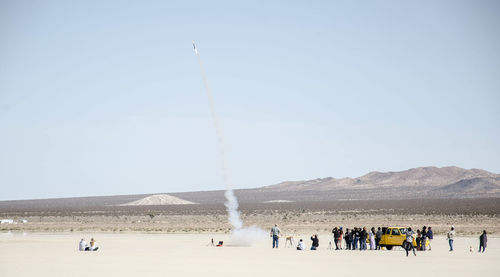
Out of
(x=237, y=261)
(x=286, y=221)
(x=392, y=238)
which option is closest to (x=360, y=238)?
(x=392, y=238)

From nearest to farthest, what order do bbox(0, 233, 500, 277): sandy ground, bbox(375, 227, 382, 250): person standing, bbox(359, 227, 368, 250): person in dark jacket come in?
bbox(0, 233, 500, 277): sandy ground < bbox(359, 227, 368, 250): person in dark jacket < bbox(375, 227, 382, 250): person standing

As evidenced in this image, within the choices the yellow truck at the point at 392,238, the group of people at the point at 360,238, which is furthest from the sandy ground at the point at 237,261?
the group of people at the point at 360,238

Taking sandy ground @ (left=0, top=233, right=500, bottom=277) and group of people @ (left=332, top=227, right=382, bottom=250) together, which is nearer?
sandy ground @ (left=0, top=233, right=500, bottom=277)

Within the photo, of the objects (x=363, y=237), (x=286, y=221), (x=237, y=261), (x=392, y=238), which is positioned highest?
(x=286, y=221)

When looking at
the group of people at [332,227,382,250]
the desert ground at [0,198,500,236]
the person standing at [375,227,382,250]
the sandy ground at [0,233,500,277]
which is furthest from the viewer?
the desert ground at [0,198,500,236]

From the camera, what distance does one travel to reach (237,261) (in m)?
34.6

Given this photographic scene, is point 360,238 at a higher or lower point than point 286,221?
lower

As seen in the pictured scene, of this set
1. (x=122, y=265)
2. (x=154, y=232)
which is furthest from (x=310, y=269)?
(x=154, y=232)

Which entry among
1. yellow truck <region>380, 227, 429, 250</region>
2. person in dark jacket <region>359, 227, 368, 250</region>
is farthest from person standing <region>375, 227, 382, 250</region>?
person in dark jacket <region>359, 227, 368, 250</region>

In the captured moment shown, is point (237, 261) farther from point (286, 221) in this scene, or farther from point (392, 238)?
point (286, 221)

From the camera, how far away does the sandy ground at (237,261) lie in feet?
96.6

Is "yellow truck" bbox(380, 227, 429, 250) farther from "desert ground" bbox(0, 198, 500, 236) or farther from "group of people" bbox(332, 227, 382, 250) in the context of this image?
"desert ground" bbox(0, 198, 500, 236)

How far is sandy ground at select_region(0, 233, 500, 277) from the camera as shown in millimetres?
29453

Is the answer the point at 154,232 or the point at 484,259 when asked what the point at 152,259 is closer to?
the point at 484,259
